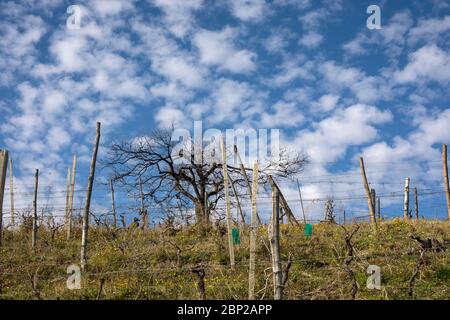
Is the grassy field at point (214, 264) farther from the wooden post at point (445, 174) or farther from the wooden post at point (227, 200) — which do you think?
the wooden post at point (445, 174)

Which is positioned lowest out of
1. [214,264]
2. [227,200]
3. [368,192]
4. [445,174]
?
[214,264]

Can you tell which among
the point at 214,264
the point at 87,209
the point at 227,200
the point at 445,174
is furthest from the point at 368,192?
the point at 87,209

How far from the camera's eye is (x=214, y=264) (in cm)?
1184

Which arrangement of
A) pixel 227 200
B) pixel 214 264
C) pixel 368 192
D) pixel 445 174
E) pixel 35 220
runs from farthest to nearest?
pixel 445 174
pixel 368 192
pixel 35 220
pixel 227 200
pixel 214 264

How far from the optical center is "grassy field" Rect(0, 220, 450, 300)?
359 inches

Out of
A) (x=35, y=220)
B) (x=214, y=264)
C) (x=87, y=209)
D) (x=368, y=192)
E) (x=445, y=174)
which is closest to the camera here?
(x=87, y=209)

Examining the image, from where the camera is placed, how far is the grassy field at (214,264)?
912 centimetres

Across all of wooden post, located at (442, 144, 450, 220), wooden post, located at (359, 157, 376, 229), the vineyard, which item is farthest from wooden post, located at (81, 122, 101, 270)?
wooden post, located at (442, 144, 450, 220)

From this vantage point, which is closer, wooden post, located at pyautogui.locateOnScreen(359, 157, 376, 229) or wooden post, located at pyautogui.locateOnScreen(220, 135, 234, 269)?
wooden post, located at pyautogui.locateOnScreen(220, 135, 234, 269)

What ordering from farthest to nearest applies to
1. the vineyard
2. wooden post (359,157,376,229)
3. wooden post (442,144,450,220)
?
wooden post (442,144,450,220) → wooden post (359,157,376,229) → the vineyard

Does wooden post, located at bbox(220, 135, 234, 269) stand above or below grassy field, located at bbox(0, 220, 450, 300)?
above

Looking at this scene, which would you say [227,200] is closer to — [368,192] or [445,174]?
[368,192]

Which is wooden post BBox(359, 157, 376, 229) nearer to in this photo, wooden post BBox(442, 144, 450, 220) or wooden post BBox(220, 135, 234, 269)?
wooden post BBox(442, 144, 450, 220)
